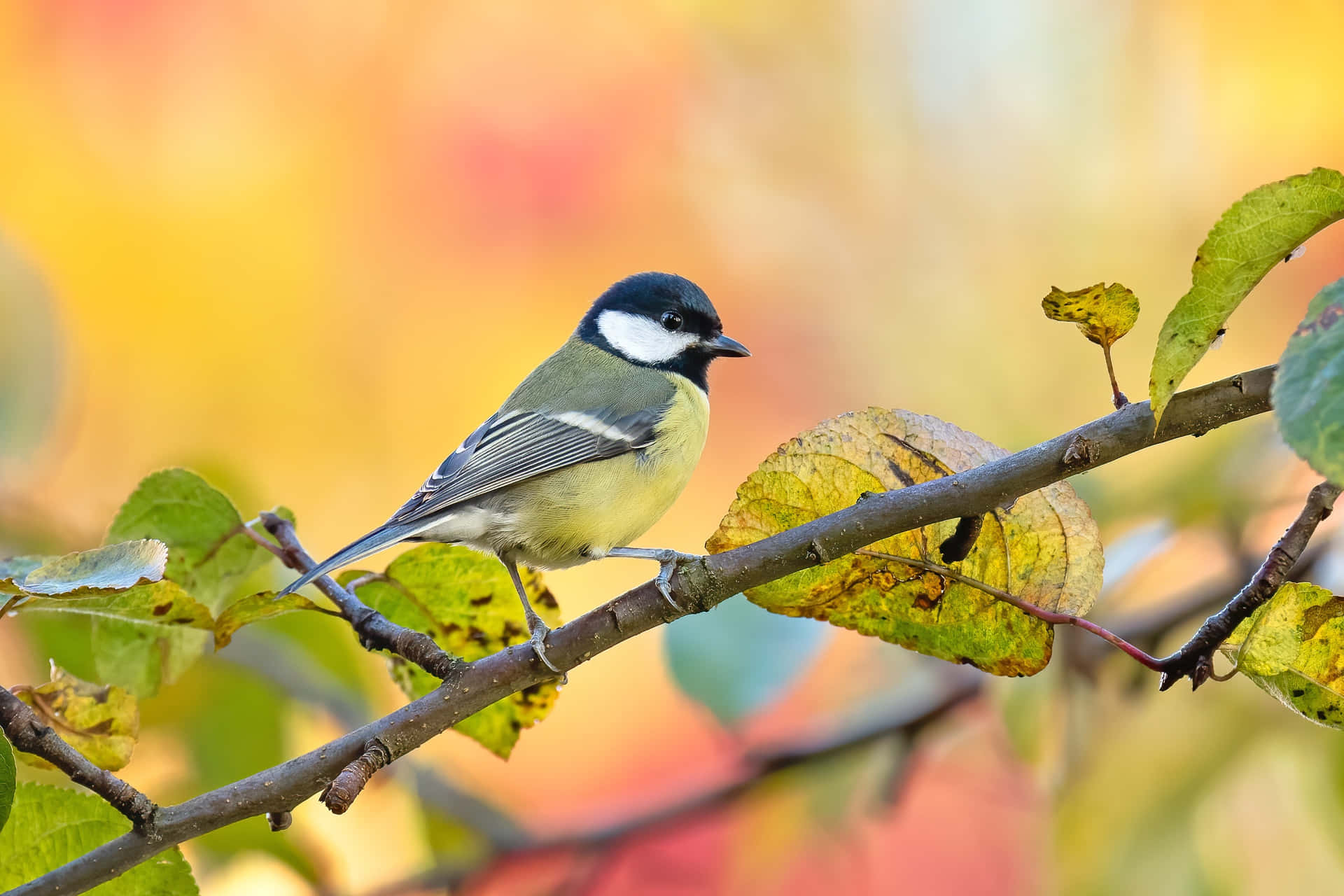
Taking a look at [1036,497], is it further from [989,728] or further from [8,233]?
[8,233]

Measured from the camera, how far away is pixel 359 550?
A: 1.52 metres

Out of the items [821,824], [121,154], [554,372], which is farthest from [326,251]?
[821,824]

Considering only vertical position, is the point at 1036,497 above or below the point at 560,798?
above

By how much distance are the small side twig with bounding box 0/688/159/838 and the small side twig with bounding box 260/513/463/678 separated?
263 millimetres

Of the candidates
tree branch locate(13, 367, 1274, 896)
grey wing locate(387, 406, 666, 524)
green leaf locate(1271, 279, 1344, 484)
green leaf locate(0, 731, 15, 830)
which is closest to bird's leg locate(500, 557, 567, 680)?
tree branch locate(13, 367, 1274, 896)

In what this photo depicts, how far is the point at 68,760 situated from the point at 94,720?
243 millimetres

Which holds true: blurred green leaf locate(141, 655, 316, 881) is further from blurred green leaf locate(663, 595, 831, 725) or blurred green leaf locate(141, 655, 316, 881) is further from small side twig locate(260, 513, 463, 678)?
blurred green leaf locate(663, 595, 831, 725)

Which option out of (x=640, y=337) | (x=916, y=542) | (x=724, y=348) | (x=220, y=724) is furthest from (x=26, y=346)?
(x=916, y=542)

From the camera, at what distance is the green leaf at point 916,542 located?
970mm

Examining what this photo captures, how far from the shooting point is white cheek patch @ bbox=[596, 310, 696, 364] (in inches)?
93.0

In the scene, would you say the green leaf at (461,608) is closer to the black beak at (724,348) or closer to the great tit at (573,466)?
the great tit at (573,466)

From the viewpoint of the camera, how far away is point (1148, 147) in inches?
118

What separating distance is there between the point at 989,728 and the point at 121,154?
2402 mm

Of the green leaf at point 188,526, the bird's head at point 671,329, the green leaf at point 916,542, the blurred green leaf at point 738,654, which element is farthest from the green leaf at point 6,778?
the bird's head at point 671,329
